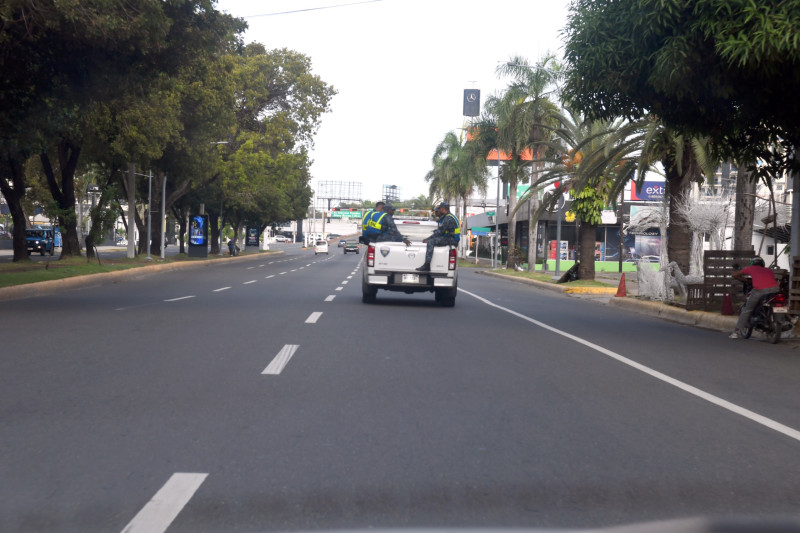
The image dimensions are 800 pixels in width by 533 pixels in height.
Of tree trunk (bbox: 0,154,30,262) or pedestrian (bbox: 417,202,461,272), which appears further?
tree trunk (bbox: 0,154,30,262)

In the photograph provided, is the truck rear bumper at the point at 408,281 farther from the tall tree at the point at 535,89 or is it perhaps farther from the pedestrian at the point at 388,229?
the tall tree at the point at 535,89

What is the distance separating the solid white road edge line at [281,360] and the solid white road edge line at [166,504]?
3839 mm

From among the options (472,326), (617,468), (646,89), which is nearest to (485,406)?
(617,468)

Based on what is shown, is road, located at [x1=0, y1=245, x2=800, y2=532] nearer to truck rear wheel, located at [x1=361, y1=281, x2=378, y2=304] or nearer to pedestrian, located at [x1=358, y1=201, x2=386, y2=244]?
truck rear wheel, located at [x1=361, y1=281, x2=378, y2=304]

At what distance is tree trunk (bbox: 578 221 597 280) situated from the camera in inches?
1400

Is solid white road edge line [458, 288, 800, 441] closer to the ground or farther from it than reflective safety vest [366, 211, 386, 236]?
closer to the ground

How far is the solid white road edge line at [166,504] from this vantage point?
14.0 feet

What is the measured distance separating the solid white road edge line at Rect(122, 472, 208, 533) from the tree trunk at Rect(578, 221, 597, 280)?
3161cm

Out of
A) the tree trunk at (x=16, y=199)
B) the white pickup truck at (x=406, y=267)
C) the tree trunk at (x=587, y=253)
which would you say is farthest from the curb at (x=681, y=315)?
the tree trunk at (x=16, y=199)

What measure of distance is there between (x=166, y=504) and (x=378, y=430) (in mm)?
2143

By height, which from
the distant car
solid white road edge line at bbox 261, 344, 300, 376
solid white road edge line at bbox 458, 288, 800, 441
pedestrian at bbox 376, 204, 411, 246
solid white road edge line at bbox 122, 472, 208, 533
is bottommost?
the distant car

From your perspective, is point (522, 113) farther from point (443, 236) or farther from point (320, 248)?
point (320, 248)

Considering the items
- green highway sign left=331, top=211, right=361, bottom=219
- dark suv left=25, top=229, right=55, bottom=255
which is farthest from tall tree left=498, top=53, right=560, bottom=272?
green highway sign left=331, top=211, right=361, bottom=219

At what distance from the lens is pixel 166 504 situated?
4.62 meters
